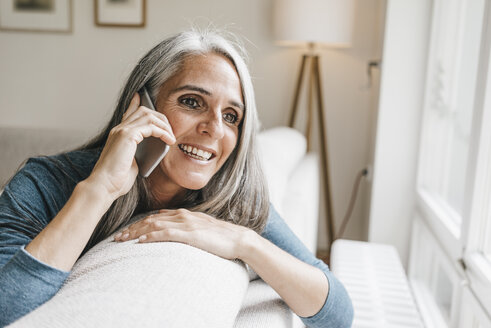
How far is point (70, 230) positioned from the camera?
0.78 m

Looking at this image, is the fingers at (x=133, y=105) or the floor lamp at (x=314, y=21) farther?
the floor lamp at (x=314, y=21)

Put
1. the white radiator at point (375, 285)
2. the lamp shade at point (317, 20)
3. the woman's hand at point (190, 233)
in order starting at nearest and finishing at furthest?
the woman's hand at point (190, 233) → the white radiator at point (375, 285) → the lamp shade at point (317, 20)

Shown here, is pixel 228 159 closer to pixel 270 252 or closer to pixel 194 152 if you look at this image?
pixel 194 152

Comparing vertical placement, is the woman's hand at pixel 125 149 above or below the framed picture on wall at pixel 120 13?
below

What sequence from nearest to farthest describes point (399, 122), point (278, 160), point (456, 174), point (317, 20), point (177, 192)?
point (177, 192) → point (278, 160) → point (456, 174) → point (399, 122) → point (317, 20)

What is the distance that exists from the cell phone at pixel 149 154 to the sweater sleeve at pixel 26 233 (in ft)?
0.57

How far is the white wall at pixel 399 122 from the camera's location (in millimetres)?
2287

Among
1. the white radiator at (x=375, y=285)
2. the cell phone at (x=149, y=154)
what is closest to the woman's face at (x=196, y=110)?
the cell phone at (x=149, y=154)

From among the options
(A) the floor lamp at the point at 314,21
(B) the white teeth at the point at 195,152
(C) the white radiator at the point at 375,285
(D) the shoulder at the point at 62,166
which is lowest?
(C) the white radiator at the point at 375,285

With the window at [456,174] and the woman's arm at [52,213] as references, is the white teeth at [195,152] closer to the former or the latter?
the woman's arm at [52,213]

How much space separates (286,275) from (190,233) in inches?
9.7

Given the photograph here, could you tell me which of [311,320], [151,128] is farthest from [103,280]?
[311,320]

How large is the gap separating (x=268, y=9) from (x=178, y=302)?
285cm

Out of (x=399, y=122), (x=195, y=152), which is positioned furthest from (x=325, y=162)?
(x=195, y=152)
